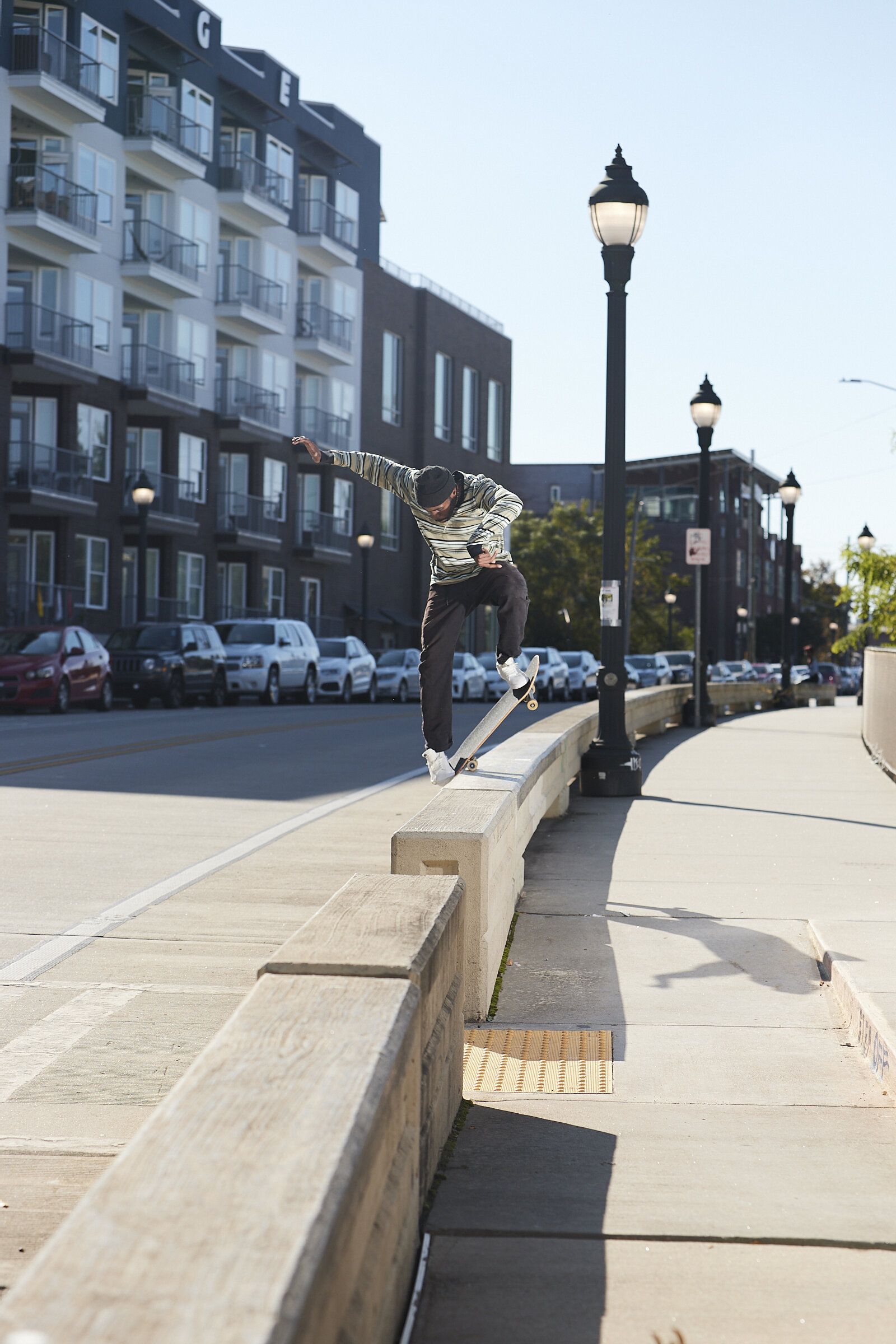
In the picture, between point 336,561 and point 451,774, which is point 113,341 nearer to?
point 336,561

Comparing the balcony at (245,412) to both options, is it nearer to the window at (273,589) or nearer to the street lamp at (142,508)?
the window at (273,589)

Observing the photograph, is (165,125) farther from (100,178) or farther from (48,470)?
(48,470)

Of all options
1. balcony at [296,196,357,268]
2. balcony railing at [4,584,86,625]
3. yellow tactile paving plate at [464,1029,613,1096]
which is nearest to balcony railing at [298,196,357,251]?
balcony at [296,196,357,268]

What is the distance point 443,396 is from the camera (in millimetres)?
68188

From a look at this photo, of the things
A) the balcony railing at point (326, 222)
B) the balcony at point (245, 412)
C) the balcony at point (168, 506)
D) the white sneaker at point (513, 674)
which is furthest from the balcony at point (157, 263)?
the white sneaker at point (513, 674)

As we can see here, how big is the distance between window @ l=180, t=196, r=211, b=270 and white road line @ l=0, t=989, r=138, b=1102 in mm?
45925

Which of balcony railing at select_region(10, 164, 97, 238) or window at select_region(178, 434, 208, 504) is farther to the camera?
window at select_region(178, 434, 208, 504)

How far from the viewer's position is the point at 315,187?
60.3m

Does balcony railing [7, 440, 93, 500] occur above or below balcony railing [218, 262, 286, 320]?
below

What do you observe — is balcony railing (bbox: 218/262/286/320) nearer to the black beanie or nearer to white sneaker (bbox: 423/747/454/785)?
white sneaker (bbox: 423/747/454/785)

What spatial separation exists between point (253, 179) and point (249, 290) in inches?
156

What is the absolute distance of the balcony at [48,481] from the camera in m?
40.0

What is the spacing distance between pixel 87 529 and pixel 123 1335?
43155 mm

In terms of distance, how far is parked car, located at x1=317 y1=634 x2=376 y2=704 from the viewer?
129 ft
